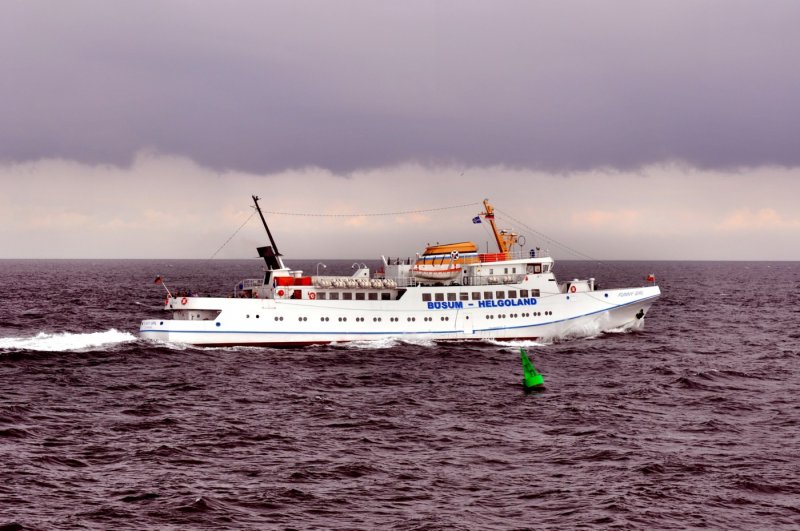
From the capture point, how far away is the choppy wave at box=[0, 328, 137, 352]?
49275 mm

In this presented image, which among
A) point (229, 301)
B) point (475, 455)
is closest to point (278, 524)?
point (475, 455)

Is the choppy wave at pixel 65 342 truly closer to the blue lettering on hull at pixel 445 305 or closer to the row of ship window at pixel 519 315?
the blue lettering on hull at pixel 445 305

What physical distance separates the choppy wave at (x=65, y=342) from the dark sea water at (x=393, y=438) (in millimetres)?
436

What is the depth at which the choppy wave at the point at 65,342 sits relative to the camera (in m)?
49.3

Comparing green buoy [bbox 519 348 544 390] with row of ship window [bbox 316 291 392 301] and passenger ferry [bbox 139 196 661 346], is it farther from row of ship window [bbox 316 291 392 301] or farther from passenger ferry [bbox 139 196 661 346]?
row of ship window [bbox 316 291 392 301]

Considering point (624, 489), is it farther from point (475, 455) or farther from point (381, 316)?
point (381, 316)

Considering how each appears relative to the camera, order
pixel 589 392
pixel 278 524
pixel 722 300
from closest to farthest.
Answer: pixel 278 524 < pixel 589 392 < pixel 722 300

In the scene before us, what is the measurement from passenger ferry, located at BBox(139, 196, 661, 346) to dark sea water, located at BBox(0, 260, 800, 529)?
1670mm

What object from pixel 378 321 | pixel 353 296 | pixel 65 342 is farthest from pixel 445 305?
pixel 65 342

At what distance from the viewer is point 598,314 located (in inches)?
2180

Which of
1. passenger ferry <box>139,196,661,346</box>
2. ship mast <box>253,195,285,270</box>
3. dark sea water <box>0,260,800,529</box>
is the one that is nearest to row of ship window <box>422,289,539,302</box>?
passenger ferry <box>139,196,661,346</box>

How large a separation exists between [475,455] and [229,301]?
2830 cm

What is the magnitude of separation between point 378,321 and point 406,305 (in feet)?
7.48

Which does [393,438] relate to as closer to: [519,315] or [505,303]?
[505,303]
